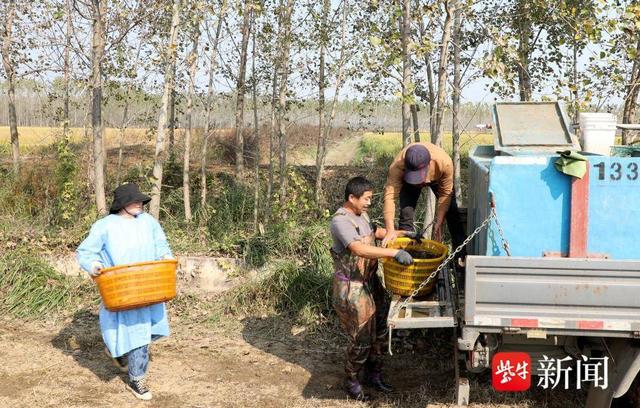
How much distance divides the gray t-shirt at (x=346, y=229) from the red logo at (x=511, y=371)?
133cm

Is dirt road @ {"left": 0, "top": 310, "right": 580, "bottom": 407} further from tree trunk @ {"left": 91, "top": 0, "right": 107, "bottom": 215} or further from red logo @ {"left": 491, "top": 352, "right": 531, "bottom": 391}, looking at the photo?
tree trunk @ {"left": 91, "top": 0, "right": 107, "bottom": 215}

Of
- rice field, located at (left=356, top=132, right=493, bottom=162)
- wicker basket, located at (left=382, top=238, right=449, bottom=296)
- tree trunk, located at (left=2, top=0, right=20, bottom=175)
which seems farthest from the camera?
rice field, located at (left=356, top=132, right=493, bottom=162)

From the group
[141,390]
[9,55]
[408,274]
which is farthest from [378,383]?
[9,55]

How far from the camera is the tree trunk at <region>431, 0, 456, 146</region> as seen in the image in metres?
6.44

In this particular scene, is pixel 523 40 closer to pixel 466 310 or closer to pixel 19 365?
pixel 466 310

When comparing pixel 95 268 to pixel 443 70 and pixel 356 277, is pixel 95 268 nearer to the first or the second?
pixel 356 277

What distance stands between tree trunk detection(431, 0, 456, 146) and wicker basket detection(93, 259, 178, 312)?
340 cm

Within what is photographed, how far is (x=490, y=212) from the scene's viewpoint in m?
4.27

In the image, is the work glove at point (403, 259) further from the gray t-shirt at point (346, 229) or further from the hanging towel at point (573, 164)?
the hanging towel at point (573, 164)

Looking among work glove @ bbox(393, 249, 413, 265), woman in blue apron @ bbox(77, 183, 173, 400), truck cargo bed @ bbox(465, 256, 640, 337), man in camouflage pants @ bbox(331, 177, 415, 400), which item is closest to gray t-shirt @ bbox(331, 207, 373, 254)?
man in camouflage pants @ bbox(331, 177, 415, 400)

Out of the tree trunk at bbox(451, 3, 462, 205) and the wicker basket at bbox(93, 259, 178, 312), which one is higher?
the tree trunk at bbox(451, 3, 462, 205)

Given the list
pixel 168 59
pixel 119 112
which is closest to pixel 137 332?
pixel 168 59

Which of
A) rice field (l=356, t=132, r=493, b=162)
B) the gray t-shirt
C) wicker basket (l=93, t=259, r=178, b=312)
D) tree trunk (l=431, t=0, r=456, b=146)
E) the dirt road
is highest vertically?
tree trunk (l=431, t=0, r=456, b=146)

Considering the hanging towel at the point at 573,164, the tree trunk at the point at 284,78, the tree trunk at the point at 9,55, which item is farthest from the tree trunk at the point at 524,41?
the tree trunk at the point at 9,55
